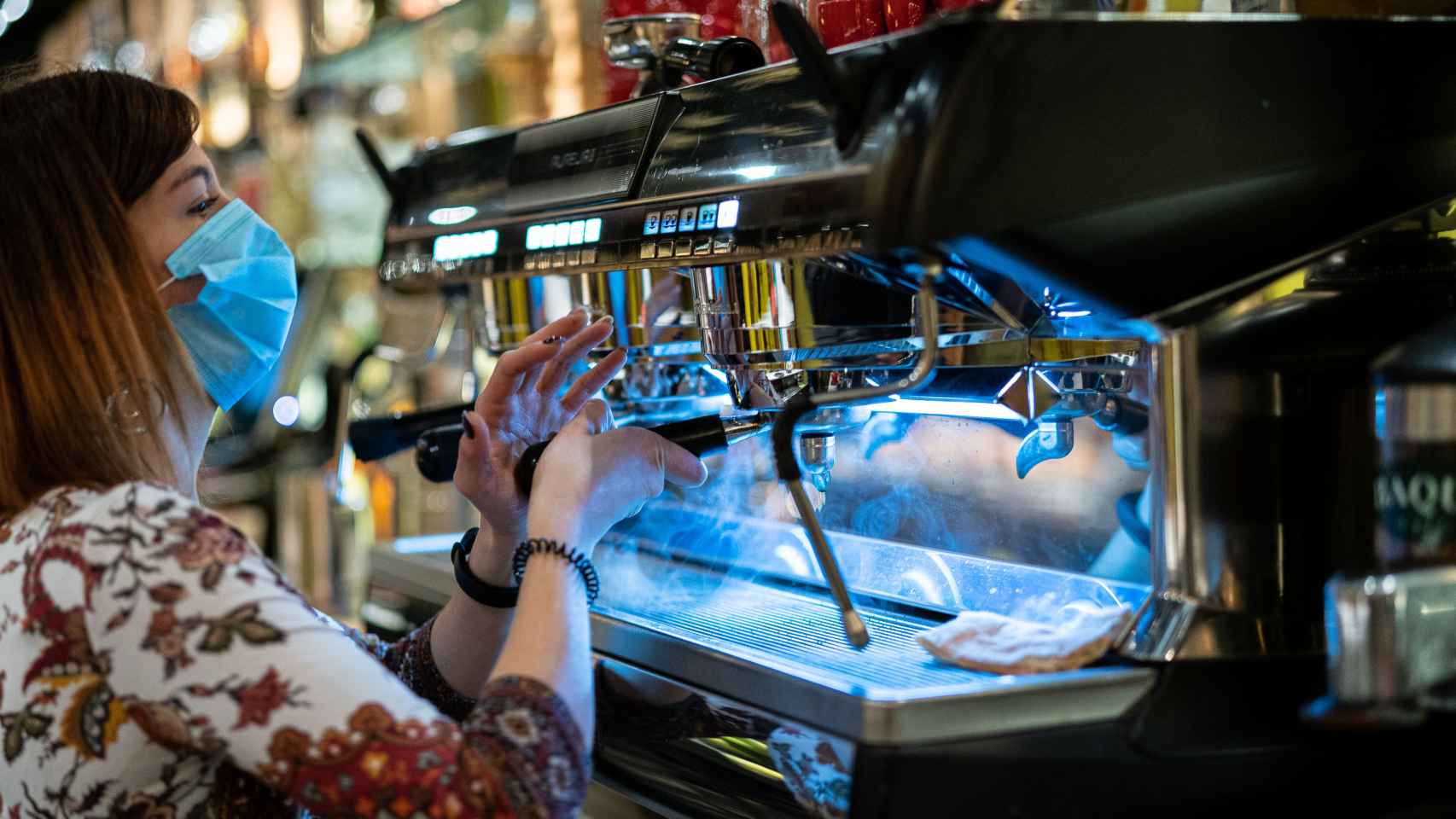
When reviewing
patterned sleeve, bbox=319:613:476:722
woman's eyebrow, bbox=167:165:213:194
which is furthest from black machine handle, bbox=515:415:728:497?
woman's eyebrow, bbox=167:165:213:194

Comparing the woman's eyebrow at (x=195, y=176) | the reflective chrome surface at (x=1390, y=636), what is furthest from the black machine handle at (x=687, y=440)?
the reflective chrome surface at (x=1390, y=636)

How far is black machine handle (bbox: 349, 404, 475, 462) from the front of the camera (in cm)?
152

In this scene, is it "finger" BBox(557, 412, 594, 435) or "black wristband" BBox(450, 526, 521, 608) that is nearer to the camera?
"finger" BBox(557, 412, 594, 435)

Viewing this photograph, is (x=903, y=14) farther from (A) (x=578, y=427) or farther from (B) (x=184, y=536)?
(B) (x=184, y=536)

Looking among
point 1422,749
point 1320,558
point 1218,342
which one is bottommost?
point 1422,749

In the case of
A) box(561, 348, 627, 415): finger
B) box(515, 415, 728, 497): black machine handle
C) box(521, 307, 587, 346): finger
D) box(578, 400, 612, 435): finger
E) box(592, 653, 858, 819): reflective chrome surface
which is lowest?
box(592, 653, 858, 819): reflective chrome surface

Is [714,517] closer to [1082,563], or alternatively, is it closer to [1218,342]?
[1082,563]

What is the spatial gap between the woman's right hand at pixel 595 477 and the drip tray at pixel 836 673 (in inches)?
4.5

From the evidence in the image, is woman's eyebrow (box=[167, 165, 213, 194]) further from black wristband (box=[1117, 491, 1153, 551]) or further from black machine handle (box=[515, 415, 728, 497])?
black wristband (box=[1117, 491, 1153, 551])

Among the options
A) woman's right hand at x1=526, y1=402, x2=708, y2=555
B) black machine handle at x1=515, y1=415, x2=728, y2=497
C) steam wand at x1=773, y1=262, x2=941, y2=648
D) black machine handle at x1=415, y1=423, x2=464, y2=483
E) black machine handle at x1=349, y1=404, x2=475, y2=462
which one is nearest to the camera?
steam wand at x1=773, y1=262, x2=941, y2=648

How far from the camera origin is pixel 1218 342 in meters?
0.94

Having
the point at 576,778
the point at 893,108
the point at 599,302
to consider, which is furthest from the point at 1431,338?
the point at 599,302

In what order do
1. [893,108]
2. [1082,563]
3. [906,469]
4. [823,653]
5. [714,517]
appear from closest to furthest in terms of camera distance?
1. [893,108]
2. [823,653]
3. [1082,563]
4. [906,469]
5. [714,517]

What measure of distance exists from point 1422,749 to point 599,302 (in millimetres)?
766
